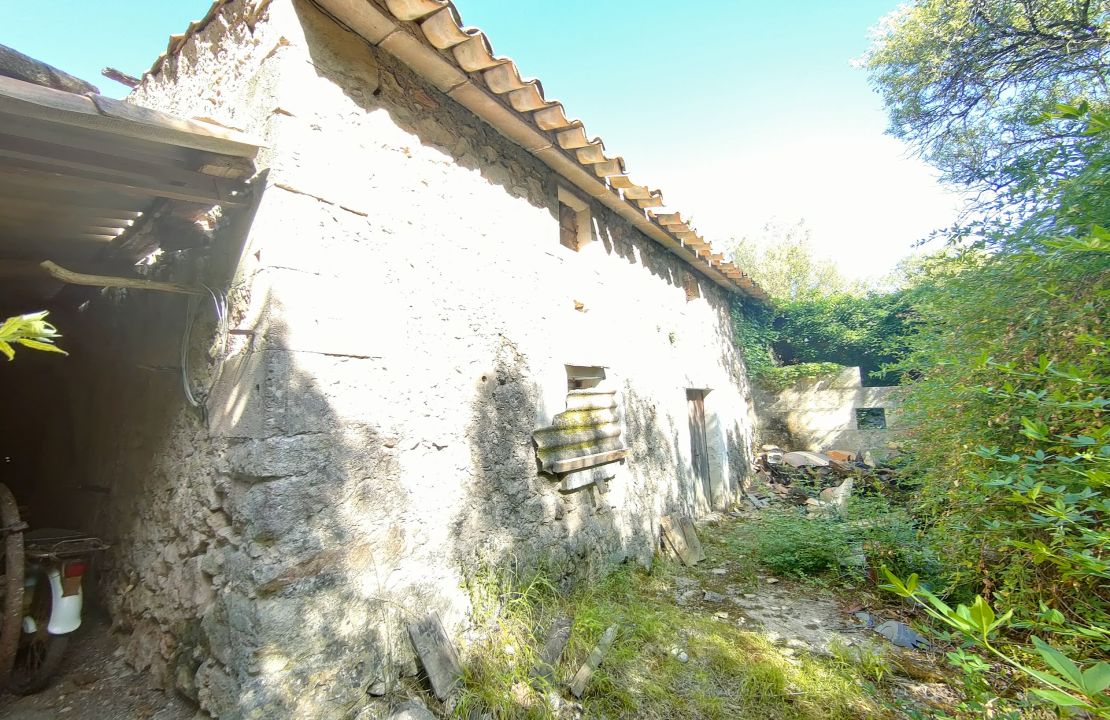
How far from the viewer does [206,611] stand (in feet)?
6.92

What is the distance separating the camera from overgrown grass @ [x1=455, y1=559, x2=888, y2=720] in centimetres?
242

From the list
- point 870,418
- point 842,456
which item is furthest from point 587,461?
point 870,418

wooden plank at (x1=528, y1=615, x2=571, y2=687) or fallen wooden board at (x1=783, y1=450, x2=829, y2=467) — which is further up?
wooden plank at (x1=528, y1=615, x2=571, y2=687)

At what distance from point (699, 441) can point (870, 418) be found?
4.67 meters

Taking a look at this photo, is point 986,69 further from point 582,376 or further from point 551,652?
point 551,652

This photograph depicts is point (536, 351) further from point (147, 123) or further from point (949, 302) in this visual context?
point (949, 302)

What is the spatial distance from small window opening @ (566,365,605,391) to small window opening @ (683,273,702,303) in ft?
9.94

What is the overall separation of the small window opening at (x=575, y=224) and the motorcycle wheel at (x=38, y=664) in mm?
4155

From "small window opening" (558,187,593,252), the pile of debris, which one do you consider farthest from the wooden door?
"small window opening" (558,187,593,252)

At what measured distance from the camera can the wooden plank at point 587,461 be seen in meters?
3.44

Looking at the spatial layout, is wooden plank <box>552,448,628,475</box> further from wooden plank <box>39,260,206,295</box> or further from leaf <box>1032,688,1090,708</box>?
leaf <box>1032,688,1090,708</box>

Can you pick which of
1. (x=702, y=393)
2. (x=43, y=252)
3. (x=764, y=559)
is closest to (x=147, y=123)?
(x=43, y=252)

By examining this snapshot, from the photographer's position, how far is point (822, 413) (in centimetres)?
943

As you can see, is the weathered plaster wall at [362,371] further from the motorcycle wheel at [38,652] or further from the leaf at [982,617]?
the leaf at [982,617]
